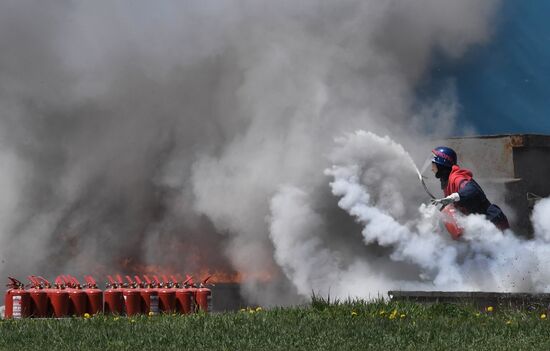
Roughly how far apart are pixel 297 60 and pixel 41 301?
8.03 m

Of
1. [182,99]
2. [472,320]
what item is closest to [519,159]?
[182,99]

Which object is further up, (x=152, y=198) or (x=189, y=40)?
(x=189, y=40)

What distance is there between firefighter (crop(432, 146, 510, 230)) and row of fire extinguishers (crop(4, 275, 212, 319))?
4.85 meters

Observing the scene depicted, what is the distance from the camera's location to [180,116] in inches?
994

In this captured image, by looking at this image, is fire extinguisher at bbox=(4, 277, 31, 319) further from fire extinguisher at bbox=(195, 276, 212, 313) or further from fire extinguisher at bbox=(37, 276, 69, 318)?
fire extinguisher at bbox=(195, 276, 212, 313)

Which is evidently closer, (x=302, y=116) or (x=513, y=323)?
(x=513, y=323)

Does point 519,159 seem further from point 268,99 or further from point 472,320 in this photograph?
point 472,320

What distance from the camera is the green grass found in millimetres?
13547

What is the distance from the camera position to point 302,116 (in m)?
23.4

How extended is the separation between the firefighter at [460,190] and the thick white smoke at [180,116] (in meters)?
1.43

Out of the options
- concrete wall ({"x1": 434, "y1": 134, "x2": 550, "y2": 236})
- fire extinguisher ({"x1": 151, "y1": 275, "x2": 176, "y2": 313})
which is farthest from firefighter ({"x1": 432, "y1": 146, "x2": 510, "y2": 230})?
fire extinguisher ({"x1": 151, "y1": 275, "x2": 176, "y2": 313})

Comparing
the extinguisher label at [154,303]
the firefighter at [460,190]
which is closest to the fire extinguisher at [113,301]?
the extinguisher label at [154,303]

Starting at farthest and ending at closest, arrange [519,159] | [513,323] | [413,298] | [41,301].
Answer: [519,159] → [41,301] → [413,298] → [513,323]

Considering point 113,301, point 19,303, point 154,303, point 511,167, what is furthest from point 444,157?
point 19,303
